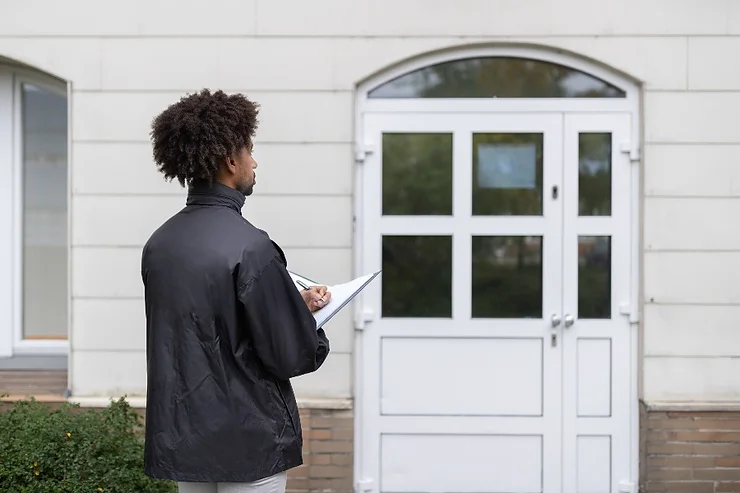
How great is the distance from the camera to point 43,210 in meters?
5.33

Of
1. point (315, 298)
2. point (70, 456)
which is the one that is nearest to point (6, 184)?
point (70, 456)

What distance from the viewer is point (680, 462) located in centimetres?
492

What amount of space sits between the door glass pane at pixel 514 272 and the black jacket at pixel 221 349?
8.68 ft

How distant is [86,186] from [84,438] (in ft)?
5.01

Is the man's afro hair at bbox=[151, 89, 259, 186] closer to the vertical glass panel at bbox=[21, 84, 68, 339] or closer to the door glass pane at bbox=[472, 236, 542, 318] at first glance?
the door glass pane at bbox=[472, 236, 542, 318]

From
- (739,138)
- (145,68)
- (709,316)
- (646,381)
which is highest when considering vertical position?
(145,68)

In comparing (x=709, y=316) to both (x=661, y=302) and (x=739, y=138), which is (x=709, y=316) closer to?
(x=661, y=302)

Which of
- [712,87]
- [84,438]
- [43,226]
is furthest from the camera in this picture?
[43,226]

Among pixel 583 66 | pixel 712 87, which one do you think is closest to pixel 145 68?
pixel 583 66

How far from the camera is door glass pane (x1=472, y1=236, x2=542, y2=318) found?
16.5 feet

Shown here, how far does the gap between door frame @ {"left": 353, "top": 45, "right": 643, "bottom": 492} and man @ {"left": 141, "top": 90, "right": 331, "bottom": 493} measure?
246 cm

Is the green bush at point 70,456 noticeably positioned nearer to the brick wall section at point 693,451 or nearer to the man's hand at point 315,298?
the man's hand at point 315,298

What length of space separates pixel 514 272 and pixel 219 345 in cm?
288

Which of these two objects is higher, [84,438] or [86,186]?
[86,186]
